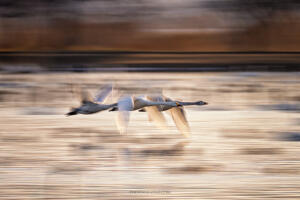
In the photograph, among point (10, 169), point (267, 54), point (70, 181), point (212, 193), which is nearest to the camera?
point (212, 193)

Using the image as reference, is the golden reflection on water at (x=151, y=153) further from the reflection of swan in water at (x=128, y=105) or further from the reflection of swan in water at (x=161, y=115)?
the reflection of swan in water at (x=128, y=105)

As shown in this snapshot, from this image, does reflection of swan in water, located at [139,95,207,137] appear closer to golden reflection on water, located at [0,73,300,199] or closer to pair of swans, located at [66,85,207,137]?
pair of swans, located at [66,85,207,137]

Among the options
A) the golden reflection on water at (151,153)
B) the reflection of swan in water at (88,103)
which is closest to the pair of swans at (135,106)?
the reflection of swan in water at (88,103)

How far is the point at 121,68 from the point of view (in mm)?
11383

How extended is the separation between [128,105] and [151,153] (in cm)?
92

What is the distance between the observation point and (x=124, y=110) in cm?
305

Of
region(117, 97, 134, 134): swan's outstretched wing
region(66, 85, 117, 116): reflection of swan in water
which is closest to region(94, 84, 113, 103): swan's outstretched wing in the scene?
region(66, 85, 117, 116): reflection of swan in water

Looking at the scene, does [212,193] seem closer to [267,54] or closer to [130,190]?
[130,190]

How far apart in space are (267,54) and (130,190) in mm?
12719

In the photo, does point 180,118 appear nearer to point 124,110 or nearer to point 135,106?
point 135,106

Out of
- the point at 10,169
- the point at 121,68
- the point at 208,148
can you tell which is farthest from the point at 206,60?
the point at 10,169

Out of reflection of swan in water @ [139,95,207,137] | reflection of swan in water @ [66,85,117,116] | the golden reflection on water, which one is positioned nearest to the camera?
the golden reflection on water

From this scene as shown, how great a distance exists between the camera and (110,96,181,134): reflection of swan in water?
9.62ft

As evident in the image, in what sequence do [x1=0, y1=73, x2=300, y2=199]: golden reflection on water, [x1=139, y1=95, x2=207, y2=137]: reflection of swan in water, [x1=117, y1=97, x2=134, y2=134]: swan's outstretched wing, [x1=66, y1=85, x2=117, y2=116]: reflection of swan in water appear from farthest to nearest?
[x1=139, y1=95, x2=207, y2=137]: reflection of swan in water → [x1=66, y1=85, x2=117, y2=116]: reflection of swan in water → [x1=0, y1=73, x2=300, y2=199]: golden reflection on water → [x1=117, y1=97, x2=134, y2=134]: swan's outstretched wing
